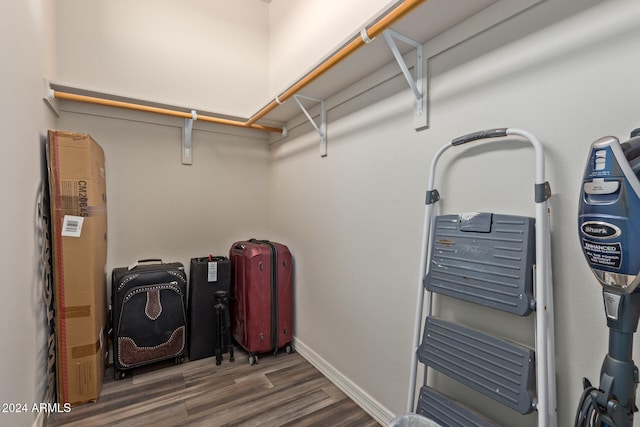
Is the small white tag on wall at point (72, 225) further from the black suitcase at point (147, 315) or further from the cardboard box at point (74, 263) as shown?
the black suitcase at point (147, 315)

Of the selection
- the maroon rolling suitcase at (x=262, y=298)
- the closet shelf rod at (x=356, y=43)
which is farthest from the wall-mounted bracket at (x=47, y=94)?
the maroon rolling suitcase at (x=262, y=298)

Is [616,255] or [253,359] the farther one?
[253,359]

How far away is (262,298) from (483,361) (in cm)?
168

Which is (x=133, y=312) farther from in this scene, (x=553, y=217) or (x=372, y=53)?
(x=553, y=217)

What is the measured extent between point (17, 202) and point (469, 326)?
80.3 inches

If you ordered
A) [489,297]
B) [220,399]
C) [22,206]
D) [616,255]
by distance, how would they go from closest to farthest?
[616,255] < [489,297] < [22,206] < [220,399]

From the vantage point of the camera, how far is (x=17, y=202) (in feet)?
4.41

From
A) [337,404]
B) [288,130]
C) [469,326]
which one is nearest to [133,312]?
[337,404]

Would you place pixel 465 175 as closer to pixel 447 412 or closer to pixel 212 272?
pixel 447 412

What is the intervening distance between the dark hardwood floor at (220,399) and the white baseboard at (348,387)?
3 centimetres

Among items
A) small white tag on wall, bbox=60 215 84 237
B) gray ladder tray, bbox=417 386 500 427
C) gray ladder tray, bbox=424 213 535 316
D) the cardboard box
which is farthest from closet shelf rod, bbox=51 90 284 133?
gray ladder tray, bbox=417 386 500 427

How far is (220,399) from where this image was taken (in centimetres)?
188

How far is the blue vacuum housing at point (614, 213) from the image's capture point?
66cm

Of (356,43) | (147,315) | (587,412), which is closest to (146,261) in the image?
(147,315)
